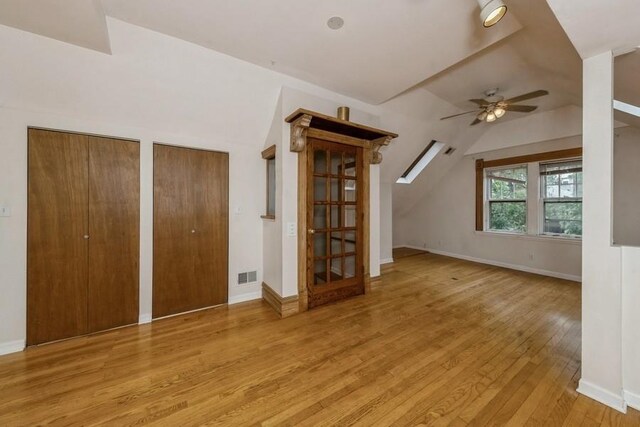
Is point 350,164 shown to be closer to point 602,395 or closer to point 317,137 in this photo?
point 317,137

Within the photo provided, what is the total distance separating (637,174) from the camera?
11.4 ft

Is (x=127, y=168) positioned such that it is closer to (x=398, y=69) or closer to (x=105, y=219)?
(x=105, y=219)

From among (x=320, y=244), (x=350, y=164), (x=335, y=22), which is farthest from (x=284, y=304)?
(x=335, y=22)

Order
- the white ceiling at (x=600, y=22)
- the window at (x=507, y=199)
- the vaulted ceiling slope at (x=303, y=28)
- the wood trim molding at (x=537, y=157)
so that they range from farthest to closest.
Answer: the window at (x=507, y=199) < the wood trim molding at (x=537, y=157) < the vaulted ceiling slope at (x=303, y=28) < the white ceiling at (x=600, y=22)

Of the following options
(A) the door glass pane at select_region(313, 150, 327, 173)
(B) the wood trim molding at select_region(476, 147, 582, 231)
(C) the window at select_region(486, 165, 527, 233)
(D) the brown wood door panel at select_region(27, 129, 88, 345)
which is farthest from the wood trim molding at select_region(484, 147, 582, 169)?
(D) the brown wood door panel at select_region(27, 129, 88, 345)

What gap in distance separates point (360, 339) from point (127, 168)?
2.81 metres

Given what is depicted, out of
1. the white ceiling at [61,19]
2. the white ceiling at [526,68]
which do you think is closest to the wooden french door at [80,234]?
the white ceiling at [61,19]

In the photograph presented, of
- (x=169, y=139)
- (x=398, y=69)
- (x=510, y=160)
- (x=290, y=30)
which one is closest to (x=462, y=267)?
(x=510, y=160)

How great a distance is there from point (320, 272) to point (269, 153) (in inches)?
62.8

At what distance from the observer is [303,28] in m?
2.06

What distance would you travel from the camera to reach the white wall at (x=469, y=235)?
13.4ft

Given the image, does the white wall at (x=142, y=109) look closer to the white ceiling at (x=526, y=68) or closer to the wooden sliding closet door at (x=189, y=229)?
the wooden sliding closet door at (x=189, y=229)

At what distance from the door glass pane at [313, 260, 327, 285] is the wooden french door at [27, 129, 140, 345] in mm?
1906

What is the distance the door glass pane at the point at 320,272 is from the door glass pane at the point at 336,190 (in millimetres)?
805
